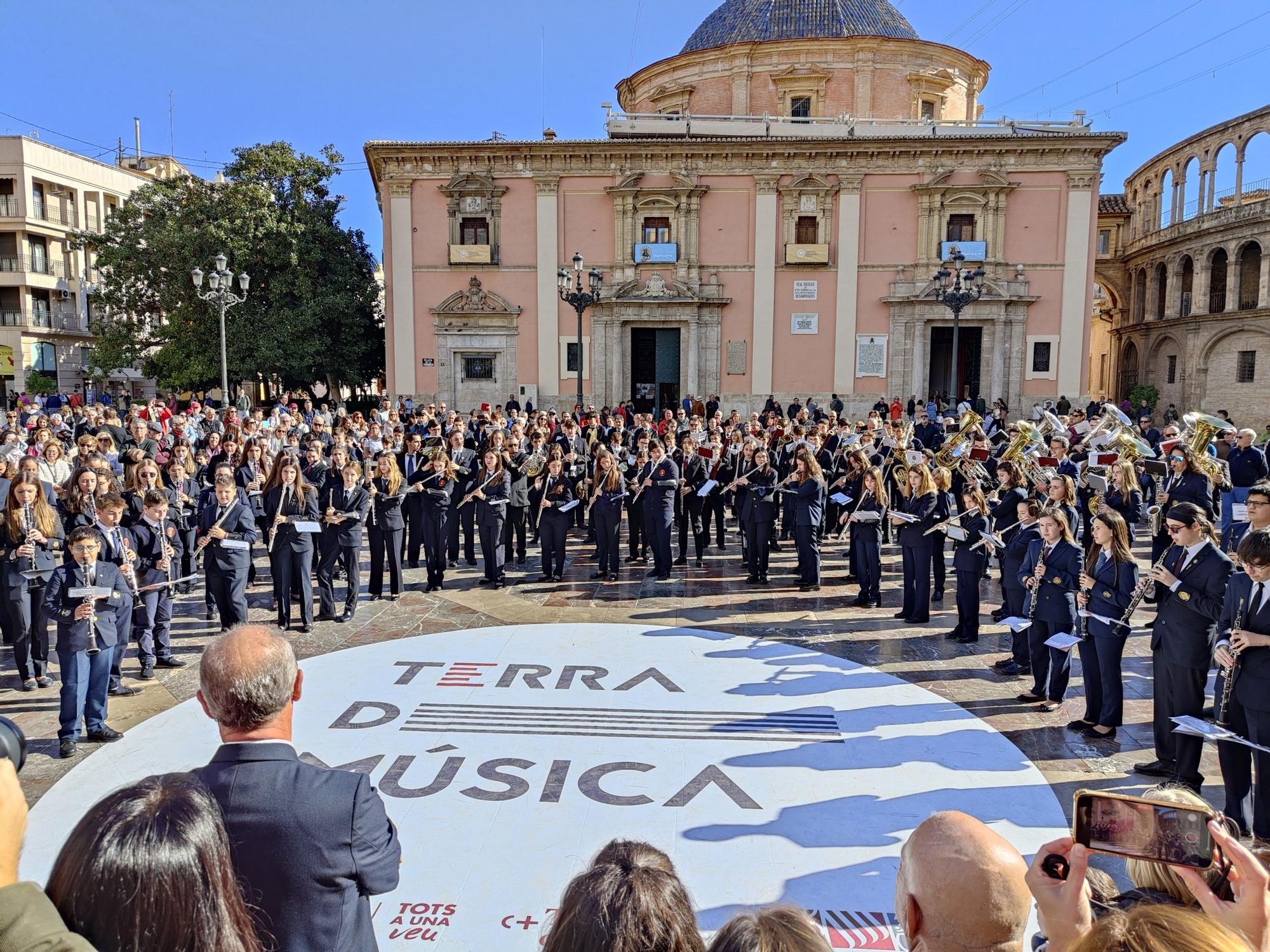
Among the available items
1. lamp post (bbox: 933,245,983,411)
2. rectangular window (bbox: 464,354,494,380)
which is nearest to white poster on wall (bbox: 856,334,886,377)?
lamp post (bbox: 933,245,983,411)

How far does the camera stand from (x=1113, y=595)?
22.2 ft

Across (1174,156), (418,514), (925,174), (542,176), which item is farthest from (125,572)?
(1174,156)

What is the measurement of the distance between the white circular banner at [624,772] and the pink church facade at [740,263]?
22871 mm

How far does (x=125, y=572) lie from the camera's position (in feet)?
24.5

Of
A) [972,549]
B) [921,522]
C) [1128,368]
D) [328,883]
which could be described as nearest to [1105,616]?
[972,549]

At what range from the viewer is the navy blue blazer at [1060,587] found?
23.9ft

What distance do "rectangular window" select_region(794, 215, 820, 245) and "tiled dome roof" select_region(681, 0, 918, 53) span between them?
8.54 meters

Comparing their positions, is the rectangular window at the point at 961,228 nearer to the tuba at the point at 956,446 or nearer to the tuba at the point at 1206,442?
the tuba at the point at 956,446

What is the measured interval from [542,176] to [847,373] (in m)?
13.0

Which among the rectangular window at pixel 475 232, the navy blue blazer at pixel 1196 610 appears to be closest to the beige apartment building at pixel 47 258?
the rectangular window at pixel 475 232

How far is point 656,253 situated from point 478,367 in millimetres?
7640

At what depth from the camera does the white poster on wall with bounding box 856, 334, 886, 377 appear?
30.8 meters

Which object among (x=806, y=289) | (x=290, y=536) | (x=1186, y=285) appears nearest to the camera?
(x=290, y=536)

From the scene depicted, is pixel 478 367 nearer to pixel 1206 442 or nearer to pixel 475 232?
pixel 475 232
